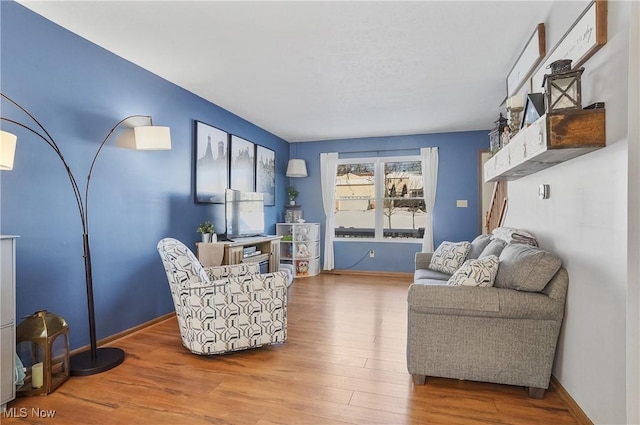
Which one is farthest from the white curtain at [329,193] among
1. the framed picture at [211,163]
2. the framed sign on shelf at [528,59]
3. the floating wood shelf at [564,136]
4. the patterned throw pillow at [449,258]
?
the floating wood shelf at [564,136]

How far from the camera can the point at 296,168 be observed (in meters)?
6.46

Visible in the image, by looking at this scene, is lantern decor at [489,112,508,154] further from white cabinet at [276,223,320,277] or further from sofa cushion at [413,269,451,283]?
white cabinet at [276,223,320,277]

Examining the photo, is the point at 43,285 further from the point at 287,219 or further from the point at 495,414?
the point at 287,219

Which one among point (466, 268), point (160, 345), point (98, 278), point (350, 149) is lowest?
point (160, 345)

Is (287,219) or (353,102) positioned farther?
(287,219)

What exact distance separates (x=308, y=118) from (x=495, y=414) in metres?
4.19

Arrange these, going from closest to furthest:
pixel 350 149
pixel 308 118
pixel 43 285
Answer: pixel 43 285, pixel 308 118, pixel 350 149

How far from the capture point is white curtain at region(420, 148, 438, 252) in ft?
19.6

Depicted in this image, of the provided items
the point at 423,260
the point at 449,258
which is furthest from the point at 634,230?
the point at 423,260

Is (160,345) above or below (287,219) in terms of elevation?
below

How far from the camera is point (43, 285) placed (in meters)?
2.48

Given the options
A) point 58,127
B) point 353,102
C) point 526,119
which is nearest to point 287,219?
point 353,102

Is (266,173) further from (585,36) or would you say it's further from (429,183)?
(585,36)

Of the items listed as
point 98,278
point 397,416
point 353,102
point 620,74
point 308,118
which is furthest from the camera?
point 308,118
